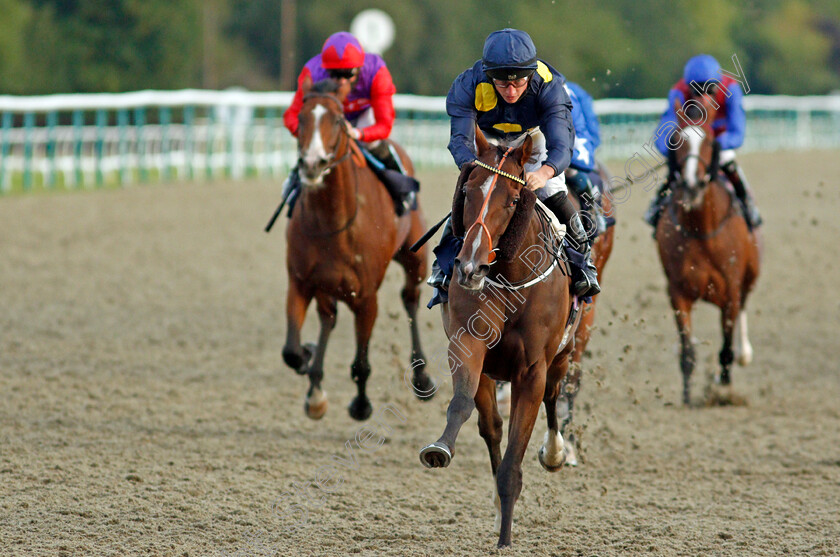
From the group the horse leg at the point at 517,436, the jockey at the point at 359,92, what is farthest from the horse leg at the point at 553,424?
the jockey at the point at 359,92

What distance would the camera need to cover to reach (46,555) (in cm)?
455

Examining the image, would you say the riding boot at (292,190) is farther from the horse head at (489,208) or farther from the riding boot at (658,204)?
the riding boot at (658,204)

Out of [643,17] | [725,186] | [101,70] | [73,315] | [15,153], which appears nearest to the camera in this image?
[725,186]

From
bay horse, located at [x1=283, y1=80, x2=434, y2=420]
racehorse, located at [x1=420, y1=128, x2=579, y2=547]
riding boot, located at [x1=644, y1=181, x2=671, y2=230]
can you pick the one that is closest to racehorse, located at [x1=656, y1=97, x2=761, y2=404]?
riding boot, located at [x1=644, y1=181, x2=671, y2=230]

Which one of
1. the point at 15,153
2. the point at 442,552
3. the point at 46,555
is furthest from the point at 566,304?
the point at 15,153

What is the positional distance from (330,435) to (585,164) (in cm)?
225

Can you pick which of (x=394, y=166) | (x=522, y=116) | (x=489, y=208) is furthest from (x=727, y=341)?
(x=489, y=208)

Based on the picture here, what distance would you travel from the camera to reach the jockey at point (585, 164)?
640cm

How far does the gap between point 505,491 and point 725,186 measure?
4716 millimetres

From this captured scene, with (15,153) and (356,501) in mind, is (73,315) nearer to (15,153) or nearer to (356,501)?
(356,501)

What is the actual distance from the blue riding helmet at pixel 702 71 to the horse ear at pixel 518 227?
14.3 ft

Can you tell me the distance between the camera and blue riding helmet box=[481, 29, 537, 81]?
4715 mm

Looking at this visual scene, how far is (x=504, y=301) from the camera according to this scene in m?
4.66

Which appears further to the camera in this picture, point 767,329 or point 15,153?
point 15,153
